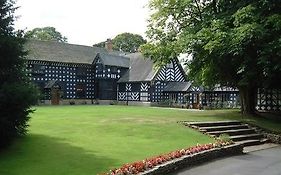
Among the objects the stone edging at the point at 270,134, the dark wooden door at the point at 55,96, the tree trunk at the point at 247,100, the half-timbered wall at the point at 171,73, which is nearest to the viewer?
the stone edging at the point at 270,134

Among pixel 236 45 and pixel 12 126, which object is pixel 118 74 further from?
pixel 12 126

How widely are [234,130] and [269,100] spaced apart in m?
13.4

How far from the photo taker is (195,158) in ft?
49.0

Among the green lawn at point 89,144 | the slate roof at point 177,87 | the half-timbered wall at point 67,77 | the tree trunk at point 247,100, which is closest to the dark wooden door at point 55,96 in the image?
the half-timbered wall at point 67,77

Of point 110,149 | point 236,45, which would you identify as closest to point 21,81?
point 110,149

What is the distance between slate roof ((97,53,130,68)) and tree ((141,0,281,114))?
2560cm

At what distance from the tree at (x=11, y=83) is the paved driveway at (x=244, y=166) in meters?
6.37

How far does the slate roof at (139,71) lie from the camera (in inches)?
2107

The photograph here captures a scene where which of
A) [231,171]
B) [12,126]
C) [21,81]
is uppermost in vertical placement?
[21,81]

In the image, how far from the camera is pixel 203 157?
15.4 m

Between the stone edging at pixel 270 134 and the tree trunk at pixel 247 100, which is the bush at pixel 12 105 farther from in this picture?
the tree trunk at pixel 247 100

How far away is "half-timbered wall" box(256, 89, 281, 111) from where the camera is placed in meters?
33.2

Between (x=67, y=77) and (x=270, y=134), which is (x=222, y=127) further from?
(x=67, y=77)

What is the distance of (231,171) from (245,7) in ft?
46.3
